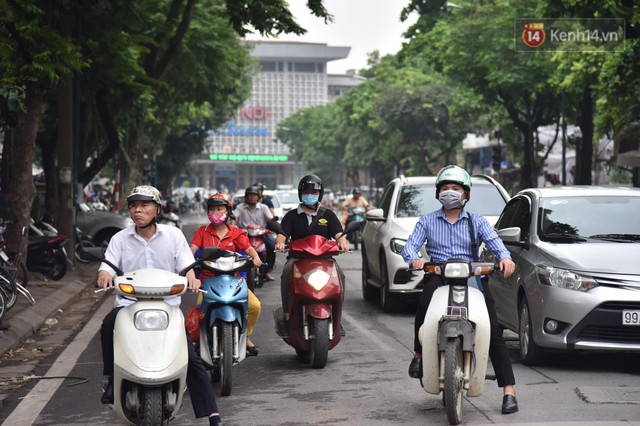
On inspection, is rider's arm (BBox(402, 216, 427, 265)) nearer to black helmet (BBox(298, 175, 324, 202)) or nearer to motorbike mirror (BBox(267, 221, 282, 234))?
motorbike mirror (BBox(267, 221, 282, 234))

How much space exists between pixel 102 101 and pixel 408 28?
91.0ft

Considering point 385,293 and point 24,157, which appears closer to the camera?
point 385,293

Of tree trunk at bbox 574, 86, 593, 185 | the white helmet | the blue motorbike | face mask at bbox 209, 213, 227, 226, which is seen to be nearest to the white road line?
the blue motorbike

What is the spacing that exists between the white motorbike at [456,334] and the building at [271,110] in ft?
589

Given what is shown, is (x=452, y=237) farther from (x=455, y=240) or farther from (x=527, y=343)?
(x=527, y=343)

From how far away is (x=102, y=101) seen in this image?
25.8 meters

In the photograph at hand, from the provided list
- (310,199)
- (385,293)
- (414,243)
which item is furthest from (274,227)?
(385,293)

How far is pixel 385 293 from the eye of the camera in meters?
14.9

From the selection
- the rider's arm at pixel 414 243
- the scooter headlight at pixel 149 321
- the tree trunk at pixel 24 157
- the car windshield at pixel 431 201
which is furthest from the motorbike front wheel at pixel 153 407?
the tree trunk at pixel 24 157

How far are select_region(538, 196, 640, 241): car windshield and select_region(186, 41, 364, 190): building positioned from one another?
17623 cm

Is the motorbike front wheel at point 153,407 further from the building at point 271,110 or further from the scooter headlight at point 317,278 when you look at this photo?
the building at point 271,110

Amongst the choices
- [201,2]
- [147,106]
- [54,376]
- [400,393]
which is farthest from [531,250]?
[147,106]

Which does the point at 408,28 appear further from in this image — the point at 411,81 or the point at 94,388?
the point at 94,388

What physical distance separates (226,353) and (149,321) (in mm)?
2103
